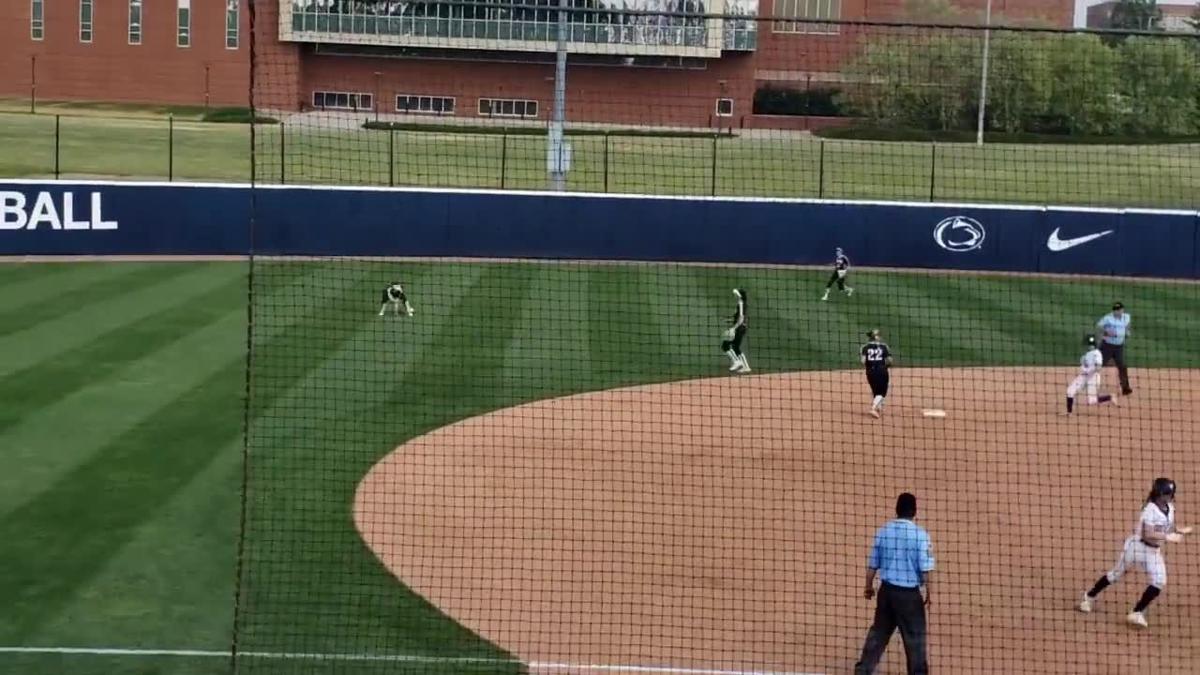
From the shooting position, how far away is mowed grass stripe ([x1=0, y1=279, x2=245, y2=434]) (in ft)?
65.6

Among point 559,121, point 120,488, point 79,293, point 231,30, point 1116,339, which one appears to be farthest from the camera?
point 231,30

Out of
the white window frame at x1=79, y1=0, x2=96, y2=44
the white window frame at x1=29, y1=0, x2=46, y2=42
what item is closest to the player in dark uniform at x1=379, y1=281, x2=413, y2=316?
the white window frame at x1=29, y1=0, x2=46, y2=42

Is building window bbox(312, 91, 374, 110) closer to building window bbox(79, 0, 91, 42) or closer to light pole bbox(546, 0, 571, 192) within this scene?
light pole bbox(546, 0, 571, 192)

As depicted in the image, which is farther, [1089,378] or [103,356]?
[103,356]

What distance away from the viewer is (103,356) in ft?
76.1

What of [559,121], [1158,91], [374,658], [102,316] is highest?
[1158,91]

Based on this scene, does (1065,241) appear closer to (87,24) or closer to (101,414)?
(101,414)

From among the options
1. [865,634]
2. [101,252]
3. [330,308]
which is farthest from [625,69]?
[101,252]

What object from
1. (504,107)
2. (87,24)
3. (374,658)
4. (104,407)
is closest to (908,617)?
(374,658)

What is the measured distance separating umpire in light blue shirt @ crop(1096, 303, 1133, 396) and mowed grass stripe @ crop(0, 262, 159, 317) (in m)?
17.6

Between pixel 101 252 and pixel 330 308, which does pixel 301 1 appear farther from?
pixel 101 252

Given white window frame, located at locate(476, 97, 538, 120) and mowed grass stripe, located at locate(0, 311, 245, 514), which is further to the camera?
A: white window frame, located at locate(476, 97, 538, 120)

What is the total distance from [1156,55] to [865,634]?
27.1m

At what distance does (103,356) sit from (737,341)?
993 cm
